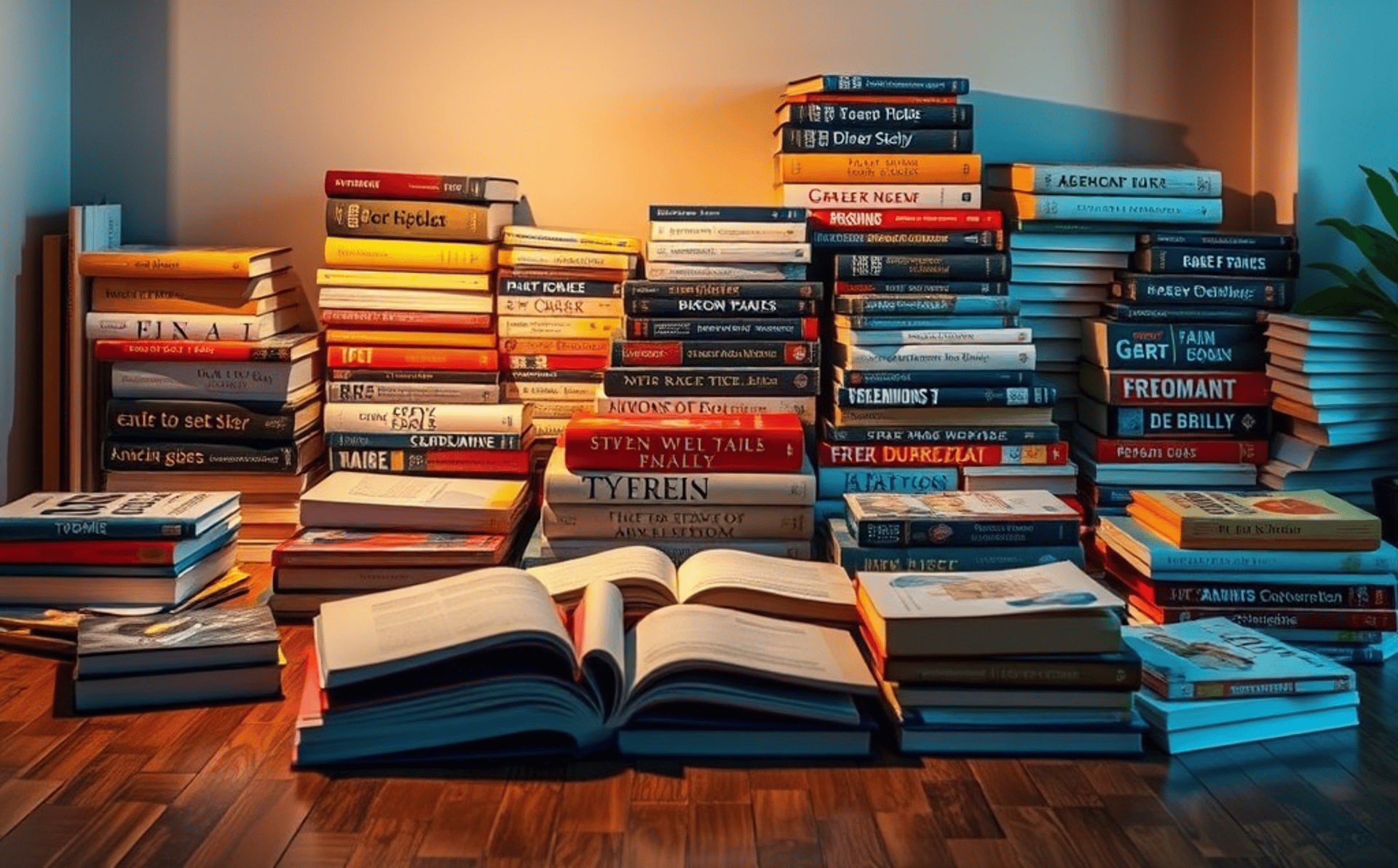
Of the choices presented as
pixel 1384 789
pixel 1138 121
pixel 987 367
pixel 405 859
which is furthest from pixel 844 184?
pixel 405 859

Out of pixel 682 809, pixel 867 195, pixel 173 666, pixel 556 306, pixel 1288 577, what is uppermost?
pixel 867 195

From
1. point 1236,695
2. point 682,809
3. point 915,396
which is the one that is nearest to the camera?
point 682,809

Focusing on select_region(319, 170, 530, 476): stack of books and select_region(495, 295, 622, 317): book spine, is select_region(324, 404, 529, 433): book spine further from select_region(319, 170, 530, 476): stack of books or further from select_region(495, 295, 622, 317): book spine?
select_region(495, 295, 622, 317): book spine

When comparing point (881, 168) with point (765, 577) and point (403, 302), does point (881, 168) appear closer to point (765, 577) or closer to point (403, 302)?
point (403, 302)

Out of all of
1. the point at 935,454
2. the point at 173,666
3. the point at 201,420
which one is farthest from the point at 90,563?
the point at 935,454

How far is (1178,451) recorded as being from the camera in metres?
3.48

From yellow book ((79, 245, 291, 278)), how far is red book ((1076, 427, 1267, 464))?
1.75 m

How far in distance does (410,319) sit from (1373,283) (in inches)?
75.3

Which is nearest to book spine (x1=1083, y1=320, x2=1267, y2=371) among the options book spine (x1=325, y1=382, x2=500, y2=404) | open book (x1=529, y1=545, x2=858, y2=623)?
open book (x1=529, y1=545, x2=858, y2=623)

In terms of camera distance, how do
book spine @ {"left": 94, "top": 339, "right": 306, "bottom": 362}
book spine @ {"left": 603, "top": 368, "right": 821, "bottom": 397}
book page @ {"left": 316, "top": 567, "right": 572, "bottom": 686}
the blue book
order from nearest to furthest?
book page @ {"left": 316, "top": 567, "right": 572, "bottom": 686} → the blue book → book spine @ {"left": 603, "top": 368, "right": 821, "bottom": 397} → book spine @ {"left": 94, "top": 339, "right": 306, "bottom": 362}

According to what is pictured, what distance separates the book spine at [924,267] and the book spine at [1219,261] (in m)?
0.31

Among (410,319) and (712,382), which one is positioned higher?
(410,319)

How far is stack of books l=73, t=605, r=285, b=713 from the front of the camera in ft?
8.30

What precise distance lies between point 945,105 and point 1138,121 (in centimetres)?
54
